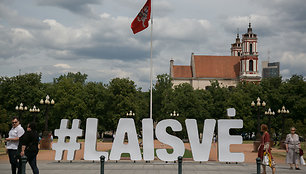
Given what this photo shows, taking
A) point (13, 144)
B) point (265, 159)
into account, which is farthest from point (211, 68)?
point (13, 144)

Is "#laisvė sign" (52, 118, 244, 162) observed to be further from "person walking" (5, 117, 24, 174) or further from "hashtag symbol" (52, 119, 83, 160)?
"person walking" (5, 117, 24, 174)

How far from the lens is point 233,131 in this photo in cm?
6538

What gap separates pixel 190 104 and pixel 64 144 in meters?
48.9

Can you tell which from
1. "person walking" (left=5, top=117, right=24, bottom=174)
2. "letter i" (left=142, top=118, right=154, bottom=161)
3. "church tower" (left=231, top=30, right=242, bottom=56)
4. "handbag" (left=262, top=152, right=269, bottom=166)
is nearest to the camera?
"person walking" (left=5, top=117, right=24, bottom=174)

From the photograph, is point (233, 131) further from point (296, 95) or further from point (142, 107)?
point (142, 107)

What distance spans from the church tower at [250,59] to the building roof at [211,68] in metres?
4.80

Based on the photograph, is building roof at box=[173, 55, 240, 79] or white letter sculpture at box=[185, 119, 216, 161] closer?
white letter sculpture at box=[185, 119, 216, 161]

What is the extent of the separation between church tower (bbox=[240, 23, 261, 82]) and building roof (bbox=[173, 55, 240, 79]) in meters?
4.80

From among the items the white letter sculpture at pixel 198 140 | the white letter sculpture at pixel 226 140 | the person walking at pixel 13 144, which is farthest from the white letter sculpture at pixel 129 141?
the person walking at pixel 13 144

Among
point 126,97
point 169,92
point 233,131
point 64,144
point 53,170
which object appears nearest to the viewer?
point 53,170

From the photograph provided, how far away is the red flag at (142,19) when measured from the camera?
2412 centimetres

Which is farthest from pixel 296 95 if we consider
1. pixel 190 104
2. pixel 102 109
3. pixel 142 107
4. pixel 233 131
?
pixel 102 109

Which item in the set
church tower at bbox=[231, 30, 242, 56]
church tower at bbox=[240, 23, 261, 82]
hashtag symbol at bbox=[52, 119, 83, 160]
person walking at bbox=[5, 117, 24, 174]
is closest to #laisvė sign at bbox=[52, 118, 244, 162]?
hashtag symbol at bbox=[52, 119, 83, 160]

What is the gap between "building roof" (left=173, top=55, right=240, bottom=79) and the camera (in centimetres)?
9756
